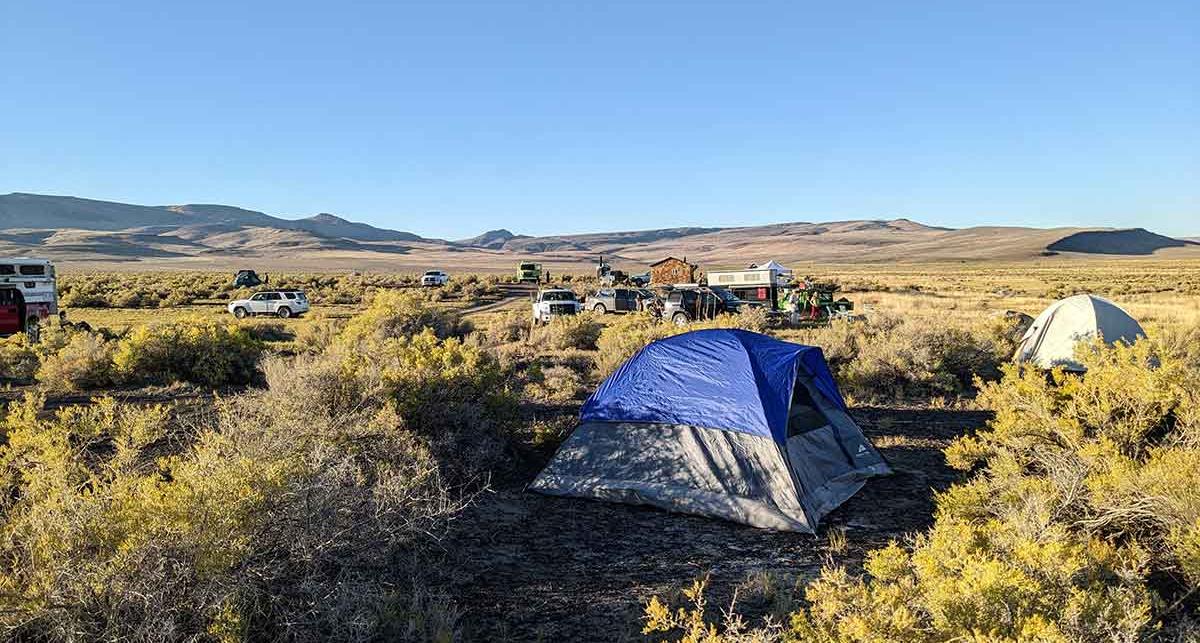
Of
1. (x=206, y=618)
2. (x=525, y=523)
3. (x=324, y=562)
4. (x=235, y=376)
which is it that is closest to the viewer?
(x=206, y=618)

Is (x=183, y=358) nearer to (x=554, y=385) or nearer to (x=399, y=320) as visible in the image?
(x=399, y=320)

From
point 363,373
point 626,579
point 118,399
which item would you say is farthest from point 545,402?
point 118,399

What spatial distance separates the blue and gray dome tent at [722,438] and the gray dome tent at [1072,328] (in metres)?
7.58

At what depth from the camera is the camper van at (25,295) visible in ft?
64.7

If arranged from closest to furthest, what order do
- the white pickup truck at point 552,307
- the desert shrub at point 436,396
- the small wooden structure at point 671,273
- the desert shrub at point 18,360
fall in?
the desert shrub at point 436,396
the desert shrub at point 18,360
the white pickup truck at point 552,307
the small wooden structure at point 671,273

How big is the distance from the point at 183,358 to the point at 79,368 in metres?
1.71

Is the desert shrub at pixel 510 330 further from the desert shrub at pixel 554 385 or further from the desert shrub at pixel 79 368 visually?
the desert shrub at pixel 79 368

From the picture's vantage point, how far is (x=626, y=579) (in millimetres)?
5707

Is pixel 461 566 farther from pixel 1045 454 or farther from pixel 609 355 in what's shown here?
pixel 609 355

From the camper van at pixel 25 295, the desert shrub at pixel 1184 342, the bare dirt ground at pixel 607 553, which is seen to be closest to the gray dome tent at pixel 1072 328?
the desert shrub at pixel 1184 342

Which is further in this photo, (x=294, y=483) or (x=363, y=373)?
(x=363, y=373)

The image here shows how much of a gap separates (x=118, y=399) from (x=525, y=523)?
9298mm

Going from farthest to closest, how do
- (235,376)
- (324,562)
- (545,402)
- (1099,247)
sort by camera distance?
(1099,247)
(235,376)
(545,402)
(324,562)

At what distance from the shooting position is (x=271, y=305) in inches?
1155
